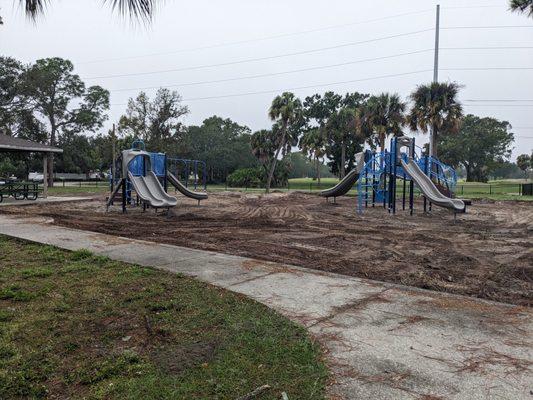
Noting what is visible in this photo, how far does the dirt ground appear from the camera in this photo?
661cm

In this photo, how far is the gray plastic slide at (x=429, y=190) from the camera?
1546 centimetres

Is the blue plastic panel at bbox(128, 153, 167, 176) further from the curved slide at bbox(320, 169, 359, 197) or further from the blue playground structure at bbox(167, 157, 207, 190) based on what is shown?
the curved slide at bbox(320, 169, 359, 197)

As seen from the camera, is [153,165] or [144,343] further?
[153,165]

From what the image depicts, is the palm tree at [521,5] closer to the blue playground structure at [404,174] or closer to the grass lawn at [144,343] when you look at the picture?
the blue playground structure at [404,174]

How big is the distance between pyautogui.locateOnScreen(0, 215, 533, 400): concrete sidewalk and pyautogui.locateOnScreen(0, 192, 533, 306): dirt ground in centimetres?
86

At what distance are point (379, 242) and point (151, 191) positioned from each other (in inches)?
410

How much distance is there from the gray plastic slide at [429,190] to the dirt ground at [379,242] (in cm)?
53

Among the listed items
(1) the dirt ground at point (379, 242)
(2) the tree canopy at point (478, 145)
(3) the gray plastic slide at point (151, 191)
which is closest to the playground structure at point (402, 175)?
(1) the dirt ground at point (379, 242)

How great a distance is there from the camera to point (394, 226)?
1327 centimetres

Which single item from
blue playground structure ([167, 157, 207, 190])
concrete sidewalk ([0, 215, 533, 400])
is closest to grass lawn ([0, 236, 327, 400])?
concrete sidewalk ([0, 215, 533, 400])

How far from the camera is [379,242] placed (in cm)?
1009

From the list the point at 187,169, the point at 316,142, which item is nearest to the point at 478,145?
the point at 316,142

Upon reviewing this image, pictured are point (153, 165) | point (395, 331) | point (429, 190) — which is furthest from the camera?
point (153, 165)

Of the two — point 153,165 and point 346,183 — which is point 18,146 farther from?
point 346,183
